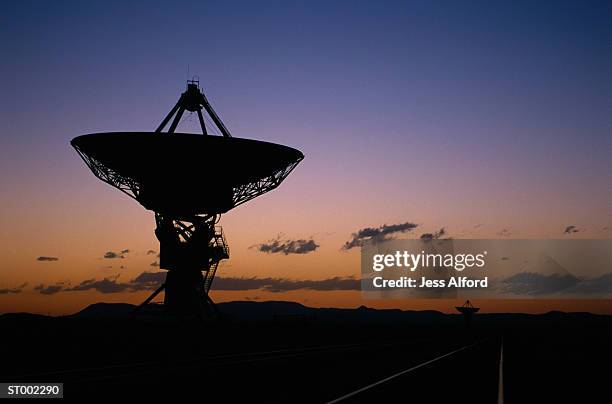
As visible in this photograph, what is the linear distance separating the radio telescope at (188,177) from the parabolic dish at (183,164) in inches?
2.8

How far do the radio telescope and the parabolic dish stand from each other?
0.23 feet

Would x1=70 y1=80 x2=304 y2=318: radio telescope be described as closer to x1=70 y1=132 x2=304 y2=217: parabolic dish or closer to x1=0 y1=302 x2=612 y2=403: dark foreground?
x1=70 y1=132 x2=304 y2=217: parabolic dish

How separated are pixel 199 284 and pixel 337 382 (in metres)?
51.4

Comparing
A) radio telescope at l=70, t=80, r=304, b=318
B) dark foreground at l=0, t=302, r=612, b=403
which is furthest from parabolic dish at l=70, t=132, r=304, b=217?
dark foreground at l=0, t=302, r=612, b=403

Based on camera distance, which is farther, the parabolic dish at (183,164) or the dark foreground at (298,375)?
the parabolic dish at (183,164)

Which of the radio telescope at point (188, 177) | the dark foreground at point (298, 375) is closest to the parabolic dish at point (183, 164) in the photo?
the radio telescope at point (188, 177)

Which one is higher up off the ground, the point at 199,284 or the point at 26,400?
the point at 199,284

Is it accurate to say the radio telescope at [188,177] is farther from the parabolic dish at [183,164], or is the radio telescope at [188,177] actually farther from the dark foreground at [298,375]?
the dark foreground at [298,375]

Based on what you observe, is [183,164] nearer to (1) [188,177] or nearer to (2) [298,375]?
(1) [188,177]

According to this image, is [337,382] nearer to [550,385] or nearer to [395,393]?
[395,393]

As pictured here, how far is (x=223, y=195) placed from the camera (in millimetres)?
71188

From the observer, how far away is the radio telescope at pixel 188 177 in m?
64.3

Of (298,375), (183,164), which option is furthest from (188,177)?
(298,375)

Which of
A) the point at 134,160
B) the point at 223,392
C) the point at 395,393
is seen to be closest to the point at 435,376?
the point at 395,393
